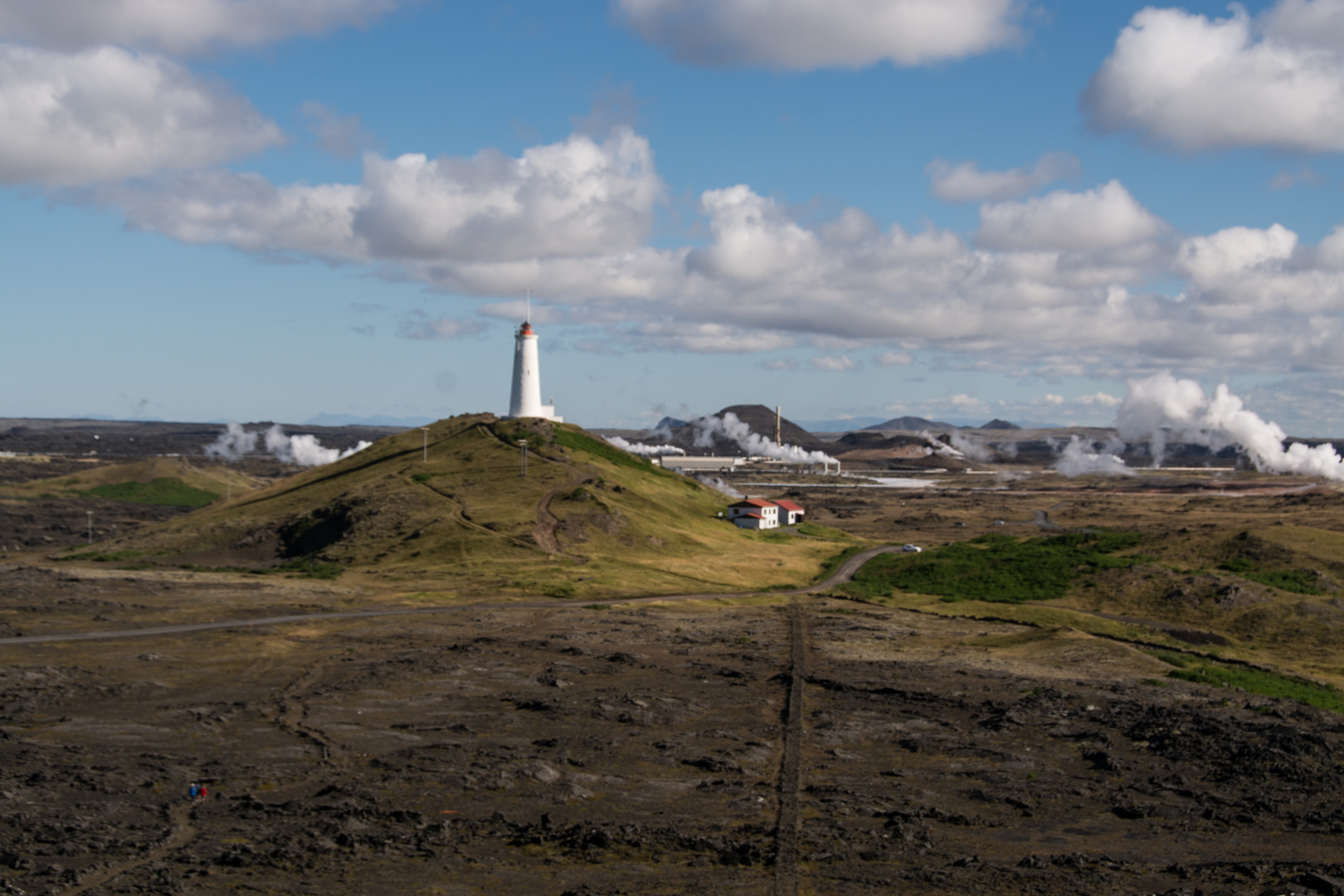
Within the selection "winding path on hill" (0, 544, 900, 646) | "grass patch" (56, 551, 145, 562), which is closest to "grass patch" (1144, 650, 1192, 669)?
"winding path on hill" (0, 544, 900, 646)

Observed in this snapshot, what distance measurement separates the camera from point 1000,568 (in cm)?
9856

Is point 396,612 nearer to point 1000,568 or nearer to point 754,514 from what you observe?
point 1000,568

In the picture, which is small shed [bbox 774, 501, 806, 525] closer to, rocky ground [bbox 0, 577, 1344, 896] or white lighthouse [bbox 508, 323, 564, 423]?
white lighthouse [bbox 508, 323, 564, 423]

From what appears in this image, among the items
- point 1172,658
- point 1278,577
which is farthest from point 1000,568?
point 1172,658

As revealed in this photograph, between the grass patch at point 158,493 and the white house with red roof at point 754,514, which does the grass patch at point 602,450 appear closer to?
the white house with red roof at point 754,514

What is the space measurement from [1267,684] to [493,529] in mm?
72620

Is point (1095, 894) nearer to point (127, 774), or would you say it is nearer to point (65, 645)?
point (127, 774)

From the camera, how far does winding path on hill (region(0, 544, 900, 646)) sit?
59.0 m

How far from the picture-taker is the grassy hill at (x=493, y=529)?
94688 millimetres

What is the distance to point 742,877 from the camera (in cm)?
2798

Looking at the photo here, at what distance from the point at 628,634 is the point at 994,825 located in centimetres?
3554

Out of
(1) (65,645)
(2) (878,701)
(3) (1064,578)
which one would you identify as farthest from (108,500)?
(2) (878,701)

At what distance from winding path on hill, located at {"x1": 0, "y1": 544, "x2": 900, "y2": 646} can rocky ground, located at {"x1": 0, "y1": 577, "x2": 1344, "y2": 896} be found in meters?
2.02

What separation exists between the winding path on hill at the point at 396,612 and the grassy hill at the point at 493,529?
10.2 feet
